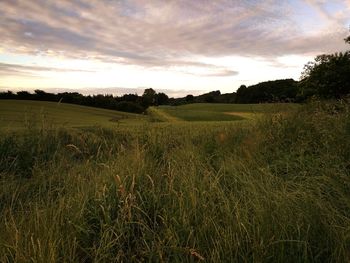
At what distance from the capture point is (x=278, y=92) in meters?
44.8

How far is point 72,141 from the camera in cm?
1049

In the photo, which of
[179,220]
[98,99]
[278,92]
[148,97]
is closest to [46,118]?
[179,220]

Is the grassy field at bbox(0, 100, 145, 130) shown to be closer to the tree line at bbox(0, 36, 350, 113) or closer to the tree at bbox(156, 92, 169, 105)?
the tree line at bbox(0, 36, 350, 113)

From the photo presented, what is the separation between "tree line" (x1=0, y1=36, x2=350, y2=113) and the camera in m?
31.3

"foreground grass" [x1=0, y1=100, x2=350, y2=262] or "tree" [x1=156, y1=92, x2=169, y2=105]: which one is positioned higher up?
"foreground grass" [x1=0, y1=100, x2=350, y2=262]

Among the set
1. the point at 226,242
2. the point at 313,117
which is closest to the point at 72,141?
the point at 313,117

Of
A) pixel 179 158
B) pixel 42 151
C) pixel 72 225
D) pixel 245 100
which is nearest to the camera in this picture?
pixel 72 225

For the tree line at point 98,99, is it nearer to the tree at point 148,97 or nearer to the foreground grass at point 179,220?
the tree at point 148,97

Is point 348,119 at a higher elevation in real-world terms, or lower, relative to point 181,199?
higher

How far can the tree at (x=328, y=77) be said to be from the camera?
3116 cm

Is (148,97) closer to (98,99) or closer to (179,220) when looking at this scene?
(98,99)

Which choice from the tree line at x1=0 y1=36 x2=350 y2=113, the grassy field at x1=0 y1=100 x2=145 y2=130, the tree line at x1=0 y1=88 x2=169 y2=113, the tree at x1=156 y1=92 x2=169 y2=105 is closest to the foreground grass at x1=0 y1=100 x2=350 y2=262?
the grassy field at x1=0 y1=100 x2=145 y2=130

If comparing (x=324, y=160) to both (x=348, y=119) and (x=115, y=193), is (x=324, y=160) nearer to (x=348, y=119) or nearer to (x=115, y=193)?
(x=348, y=119)

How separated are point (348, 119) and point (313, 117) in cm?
157
